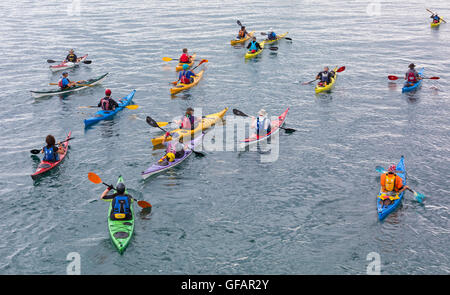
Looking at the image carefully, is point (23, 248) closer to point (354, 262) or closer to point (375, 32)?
point (354, 262)

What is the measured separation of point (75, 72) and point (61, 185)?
22702 millimetres

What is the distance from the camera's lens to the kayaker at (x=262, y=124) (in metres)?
26.2

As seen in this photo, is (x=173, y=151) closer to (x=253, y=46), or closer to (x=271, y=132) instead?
(x=271, y=132)

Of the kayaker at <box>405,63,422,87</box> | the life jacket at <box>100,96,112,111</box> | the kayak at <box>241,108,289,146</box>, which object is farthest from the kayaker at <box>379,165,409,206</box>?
the life jacket at <box>100,96,112,111</box>

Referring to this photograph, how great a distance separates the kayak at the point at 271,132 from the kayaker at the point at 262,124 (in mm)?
280

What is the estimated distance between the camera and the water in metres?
17.2

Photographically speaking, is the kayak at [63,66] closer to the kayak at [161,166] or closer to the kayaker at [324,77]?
the kayak at [161,166]

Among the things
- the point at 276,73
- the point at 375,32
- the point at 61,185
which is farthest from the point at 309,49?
the point at 61,185

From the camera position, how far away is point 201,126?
28.0 metres

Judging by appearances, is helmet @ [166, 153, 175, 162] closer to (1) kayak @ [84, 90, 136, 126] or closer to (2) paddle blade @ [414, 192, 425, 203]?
(1) kayak @ [84, 90, 136, 126]

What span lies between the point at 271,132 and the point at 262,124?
3.99 ft

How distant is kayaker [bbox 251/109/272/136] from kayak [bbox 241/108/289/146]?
280 mm

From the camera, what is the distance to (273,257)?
17.0 metres

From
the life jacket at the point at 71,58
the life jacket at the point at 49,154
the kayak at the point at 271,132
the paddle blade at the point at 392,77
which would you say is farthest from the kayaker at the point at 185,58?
the life jacket at the point at 49,154
